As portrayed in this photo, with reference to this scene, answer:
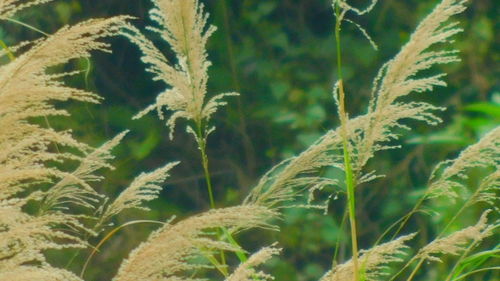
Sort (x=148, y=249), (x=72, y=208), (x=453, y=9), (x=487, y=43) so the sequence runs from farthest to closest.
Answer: (x=72, y=208)
(x=487, y=43)
(x=453, y=9)
(x=148, y=249)

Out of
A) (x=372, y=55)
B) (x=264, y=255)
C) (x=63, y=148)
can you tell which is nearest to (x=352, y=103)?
(x=372, y=55)

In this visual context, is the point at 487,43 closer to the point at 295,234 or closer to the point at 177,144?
the point at 295,234

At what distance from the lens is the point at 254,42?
4180mm

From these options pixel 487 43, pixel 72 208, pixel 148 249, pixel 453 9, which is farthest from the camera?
pixel 72 208

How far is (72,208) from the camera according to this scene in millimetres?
4285

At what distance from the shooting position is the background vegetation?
4.03m

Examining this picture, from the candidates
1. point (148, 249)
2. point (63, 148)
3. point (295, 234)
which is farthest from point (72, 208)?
point (148, 249)

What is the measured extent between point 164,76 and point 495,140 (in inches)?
24.3

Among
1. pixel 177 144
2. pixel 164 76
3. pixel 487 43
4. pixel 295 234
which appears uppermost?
pixel 164 76

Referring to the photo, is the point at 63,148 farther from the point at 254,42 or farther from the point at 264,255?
the point at 264,255

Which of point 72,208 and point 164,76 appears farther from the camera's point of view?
point 72,208

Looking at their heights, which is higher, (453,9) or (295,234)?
(453,9)

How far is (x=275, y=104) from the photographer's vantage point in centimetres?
411

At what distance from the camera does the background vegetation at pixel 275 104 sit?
4.03 metres
